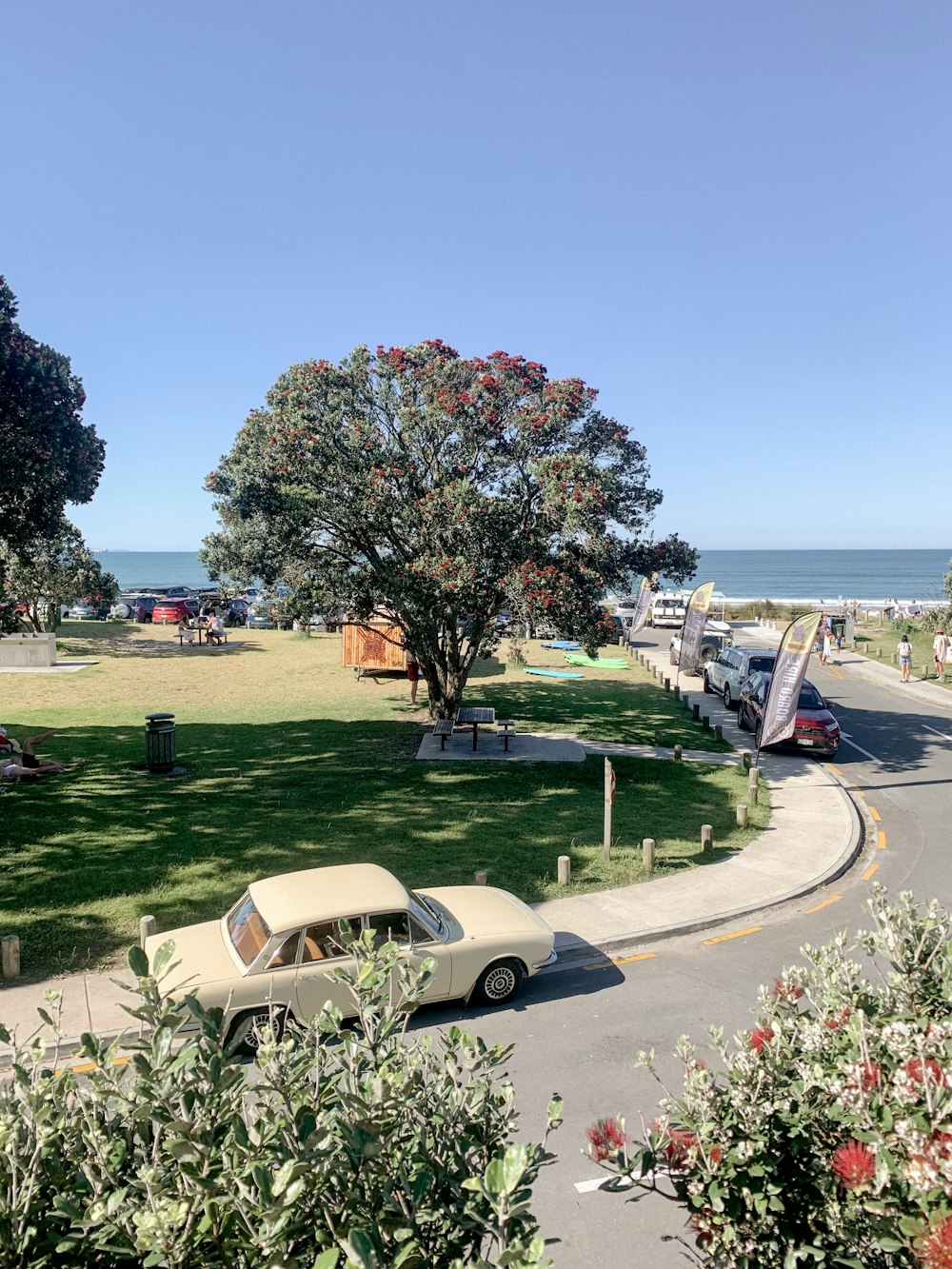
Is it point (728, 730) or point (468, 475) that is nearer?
point (468, 475)

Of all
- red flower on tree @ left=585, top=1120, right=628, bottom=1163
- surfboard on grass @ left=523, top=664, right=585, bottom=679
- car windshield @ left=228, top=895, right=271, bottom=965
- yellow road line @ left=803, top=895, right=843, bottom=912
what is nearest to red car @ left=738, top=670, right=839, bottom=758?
yellow road line @ left=803, top=895, right=843, bottom=912

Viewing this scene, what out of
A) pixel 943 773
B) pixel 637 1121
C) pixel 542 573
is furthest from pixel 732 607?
pixel 637 1121

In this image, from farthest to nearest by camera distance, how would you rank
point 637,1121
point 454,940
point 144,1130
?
point 454,940 → point 637,1121 → point 144,1130

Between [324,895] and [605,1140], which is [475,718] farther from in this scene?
[605,1140]

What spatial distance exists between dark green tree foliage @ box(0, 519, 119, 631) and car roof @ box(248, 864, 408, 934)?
90.7 feet

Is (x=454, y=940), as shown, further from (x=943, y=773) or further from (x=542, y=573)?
(x=943, y=773)

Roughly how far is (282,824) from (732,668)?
17592mm

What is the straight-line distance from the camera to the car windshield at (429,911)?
859 centimetres

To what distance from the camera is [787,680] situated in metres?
17.4

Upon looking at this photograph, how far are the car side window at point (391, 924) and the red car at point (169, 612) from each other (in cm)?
4105

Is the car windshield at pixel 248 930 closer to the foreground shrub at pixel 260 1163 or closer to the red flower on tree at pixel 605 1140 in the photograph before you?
the foreground shrub at pixel 260 1163

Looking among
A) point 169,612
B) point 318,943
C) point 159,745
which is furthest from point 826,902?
point 169,612

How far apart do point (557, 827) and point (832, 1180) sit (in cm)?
1078

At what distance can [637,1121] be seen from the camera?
22.2 feet
